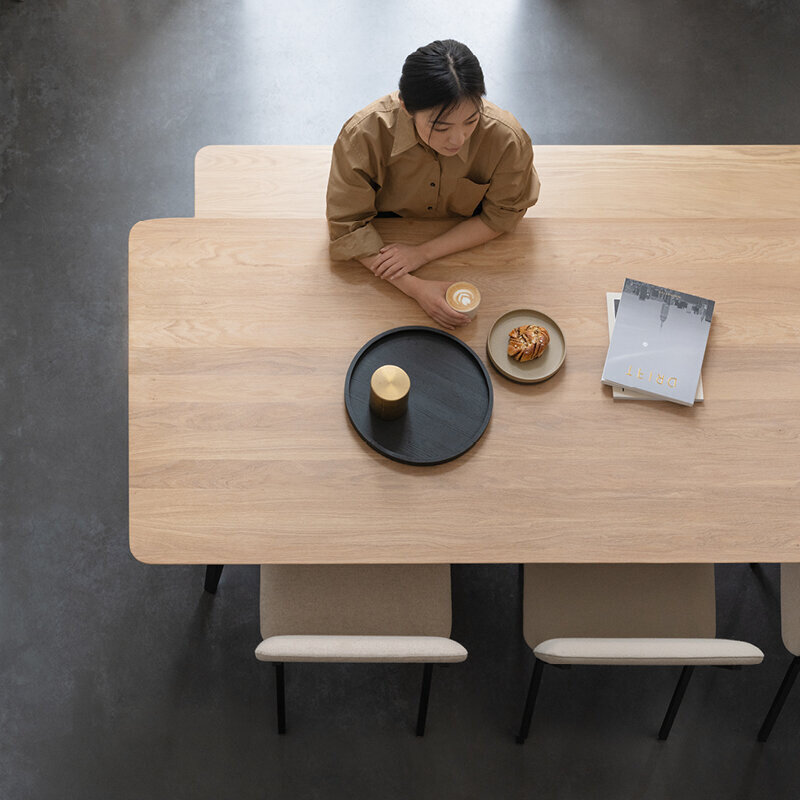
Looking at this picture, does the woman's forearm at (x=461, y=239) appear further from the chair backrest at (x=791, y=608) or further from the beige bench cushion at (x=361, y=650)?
the chair backrest at (x=791, y=608)

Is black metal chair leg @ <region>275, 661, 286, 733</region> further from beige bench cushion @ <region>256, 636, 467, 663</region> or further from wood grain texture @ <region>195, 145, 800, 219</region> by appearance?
wood grain texture @ <region>195, 145, 800, 219</region>

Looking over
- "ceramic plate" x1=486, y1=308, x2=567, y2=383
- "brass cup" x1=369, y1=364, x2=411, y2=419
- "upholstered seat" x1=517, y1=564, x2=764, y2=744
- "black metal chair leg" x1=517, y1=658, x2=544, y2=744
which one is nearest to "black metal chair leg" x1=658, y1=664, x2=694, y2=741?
"upholstered seat" x1=517, y1=564, x2=764, y2=744

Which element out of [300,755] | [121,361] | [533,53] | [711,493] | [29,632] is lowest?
[300,755]

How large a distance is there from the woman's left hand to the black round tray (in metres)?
0.14

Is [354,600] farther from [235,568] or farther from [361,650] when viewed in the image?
[235,568]

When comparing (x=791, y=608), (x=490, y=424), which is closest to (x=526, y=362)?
(x=490, y=424)

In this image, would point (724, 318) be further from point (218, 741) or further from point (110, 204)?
point (110, 204)

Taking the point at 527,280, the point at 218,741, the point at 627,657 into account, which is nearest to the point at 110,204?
the point at 527,280

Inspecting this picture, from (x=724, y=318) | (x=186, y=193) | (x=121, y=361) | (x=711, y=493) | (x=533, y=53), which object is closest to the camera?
(x=711, y=493)

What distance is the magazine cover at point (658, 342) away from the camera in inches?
68.0

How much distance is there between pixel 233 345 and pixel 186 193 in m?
1.32

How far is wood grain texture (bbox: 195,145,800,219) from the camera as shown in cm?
215

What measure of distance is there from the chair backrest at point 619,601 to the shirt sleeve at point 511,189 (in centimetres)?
90

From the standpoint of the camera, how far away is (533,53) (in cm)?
301
